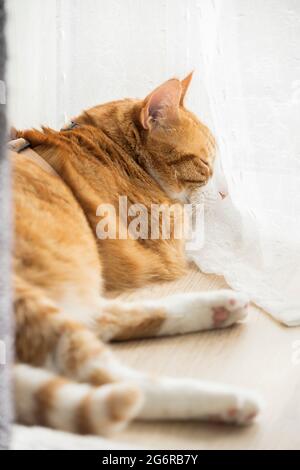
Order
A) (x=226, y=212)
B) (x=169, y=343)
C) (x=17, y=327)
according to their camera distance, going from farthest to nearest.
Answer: (x=226, y=212) < (x=169, y=343) < (x=17, y=327)

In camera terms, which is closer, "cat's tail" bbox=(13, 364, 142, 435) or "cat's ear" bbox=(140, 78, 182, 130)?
"cat's tail" bbox=(13, 364, 142, 435)

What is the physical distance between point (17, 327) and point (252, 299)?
0.64 metres

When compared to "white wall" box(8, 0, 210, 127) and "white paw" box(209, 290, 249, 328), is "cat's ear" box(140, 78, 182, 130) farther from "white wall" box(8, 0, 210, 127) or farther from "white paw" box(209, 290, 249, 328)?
"white paw" box(209, 290, 249, 328)

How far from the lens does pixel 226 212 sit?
5.52 feet

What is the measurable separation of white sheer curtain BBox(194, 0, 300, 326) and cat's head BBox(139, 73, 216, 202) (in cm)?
6

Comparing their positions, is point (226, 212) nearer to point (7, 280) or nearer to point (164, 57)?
point (164, 57)

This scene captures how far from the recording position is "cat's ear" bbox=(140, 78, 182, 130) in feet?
4.95

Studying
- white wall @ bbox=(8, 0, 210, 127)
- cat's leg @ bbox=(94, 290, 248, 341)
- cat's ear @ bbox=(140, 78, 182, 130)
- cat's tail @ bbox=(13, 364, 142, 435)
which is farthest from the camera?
white wall @ bbox=(8, 0, 210, 127)

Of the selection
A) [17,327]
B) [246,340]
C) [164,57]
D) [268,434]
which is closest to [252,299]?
[246,340]

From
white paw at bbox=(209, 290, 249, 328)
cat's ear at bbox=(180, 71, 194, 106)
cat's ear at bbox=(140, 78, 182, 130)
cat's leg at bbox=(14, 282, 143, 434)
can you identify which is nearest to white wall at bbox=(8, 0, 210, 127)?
cat's ear at bbox=(180, 71, 194, 106)

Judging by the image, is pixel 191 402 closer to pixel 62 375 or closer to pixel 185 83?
pixel 62 375

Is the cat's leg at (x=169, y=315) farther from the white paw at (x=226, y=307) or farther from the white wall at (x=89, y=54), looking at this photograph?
the white wall at (x=89, y=54)

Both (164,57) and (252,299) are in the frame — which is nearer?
(252,299)

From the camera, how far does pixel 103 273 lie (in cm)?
138
